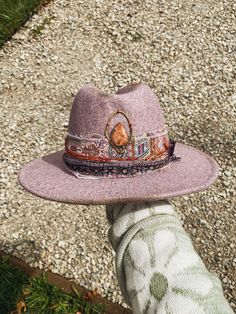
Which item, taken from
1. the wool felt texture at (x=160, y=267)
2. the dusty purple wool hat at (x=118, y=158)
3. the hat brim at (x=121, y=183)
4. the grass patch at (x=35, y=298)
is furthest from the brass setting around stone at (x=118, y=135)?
the grass patch at (x=35, y=298)

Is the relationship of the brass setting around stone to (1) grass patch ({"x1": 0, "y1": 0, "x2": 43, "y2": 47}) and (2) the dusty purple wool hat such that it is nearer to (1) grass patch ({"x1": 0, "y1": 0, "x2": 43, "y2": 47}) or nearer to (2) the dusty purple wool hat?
(2) the dusty purple wool hat

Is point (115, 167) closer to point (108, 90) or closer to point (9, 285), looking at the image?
point (9, 285)

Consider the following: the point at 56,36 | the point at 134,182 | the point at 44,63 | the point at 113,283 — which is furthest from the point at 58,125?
the point at 134,182

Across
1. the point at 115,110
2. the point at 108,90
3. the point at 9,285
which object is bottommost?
the point at 9,285

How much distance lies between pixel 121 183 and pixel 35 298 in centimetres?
208

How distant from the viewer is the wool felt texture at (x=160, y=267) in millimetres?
1743

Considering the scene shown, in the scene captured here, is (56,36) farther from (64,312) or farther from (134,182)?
(134,182)

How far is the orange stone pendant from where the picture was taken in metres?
2.03

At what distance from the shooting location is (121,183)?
2.06m

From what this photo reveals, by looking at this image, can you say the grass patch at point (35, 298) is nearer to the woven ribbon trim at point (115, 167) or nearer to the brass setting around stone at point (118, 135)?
the woven ribbon trim at point (115, 167)

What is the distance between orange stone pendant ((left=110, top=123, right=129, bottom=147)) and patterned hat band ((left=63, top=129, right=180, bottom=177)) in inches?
0.7

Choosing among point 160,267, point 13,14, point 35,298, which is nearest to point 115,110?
point 160,267

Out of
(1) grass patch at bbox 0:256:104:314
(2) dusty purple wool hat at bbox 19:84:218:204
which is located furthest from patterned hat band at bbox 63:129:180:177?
(1) grass patch at bbox 0:256:104:314

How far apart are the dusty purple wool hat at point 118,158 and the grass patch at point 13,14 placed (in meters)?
4.31
